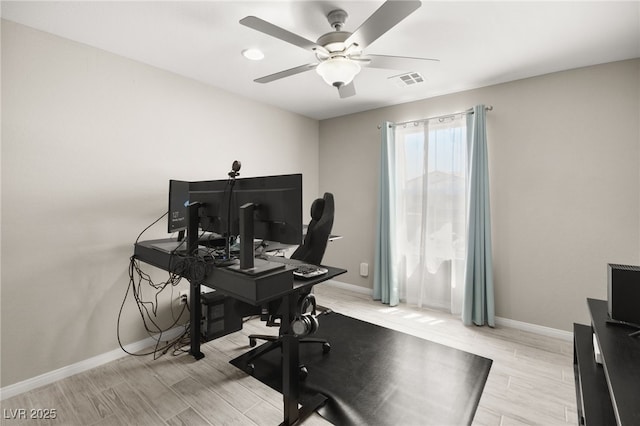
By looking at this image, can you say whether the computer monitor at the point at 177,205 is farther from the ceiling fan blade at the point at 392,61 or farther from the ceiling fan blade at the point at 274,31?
the ceiling fan blade at the point at 392,61

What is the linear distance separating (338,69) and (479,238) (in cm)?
226

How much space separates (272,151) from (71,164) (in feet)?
6.88

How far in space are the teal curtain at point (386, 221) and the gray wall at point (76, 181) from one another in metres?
2.24

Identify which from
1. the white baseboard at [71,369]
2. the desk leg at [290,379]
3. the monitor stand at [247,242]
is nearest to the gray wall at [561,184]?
the desk leg at [290,379]

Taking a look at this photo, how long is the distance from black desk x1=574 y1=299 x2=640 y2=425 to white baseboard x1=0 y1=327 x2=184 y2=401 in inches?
119

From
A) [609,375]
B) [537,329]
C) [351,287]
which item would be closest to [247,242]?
[609,375]

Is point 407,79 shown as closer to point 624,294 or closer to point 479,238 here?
point 479,238

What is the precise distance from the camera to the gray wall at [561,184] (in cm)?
241

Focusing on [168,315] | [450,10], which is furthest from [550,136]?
[168,315]

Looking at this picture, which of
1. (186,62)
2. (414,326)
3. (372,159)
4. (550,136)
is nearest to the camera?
(186,62)

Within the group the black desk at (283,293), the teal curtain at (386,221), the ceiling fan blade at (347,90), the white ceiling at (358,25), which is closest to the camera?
the black desk at (283,293)

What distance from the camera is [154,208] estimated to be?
261 centimetres

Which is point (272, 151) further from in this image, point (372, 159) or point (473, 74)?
point (473, 74)

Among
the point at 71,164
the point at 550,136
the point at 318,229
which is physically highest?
the point at 550,136
